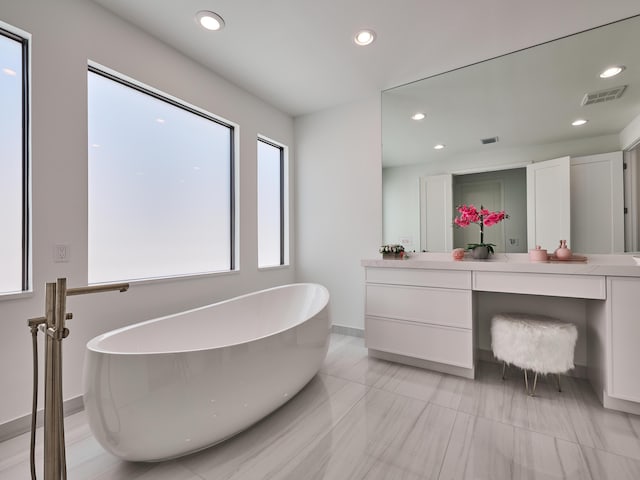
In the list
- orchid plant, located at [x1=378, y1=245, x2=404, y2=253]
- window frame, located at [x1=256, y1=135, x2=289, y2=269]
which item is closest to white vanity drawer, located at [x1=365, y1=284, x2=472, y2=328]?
orchid plant, located at [x1=378, y1=245, x2=404, y2=253]

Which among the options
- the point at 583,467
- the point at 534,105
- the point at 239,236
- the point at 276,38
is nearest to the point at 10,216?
the point at 239,236

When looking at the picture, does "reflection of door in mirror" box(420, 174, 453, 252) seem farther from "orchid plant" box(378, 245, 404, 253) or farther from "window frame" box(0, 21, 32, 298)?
"window frame" box(0, 21, 32, 298)

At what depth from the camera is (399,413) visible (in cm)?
176

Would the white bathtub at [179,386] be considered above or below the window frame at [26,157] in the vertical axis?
below

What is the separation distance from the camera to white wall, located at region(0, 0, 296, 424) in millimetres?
1571

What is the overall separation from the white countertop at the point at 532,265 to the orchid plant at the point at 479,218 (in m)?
0.13

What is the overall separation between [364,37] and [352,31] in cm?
11

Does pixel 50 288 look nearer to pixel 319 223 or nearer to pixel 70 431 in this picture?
pixel 70 431

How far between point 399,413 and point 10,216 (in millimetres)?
2488

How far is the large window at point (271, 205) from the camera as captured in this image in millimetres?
3311

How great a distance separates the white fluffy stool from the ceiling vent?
5.29ft

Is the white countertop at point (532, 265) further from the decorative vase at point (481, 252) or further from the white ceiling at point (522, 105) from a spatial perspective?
the white ceiling at point (522, 105)

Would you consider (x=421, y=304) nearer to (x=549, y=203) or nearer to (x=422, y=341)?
(x=422, y=341)

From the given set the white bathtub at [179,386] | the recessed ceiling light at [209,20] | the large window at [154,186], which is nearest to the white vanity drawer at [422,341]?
the white bathtub at [179,386]
